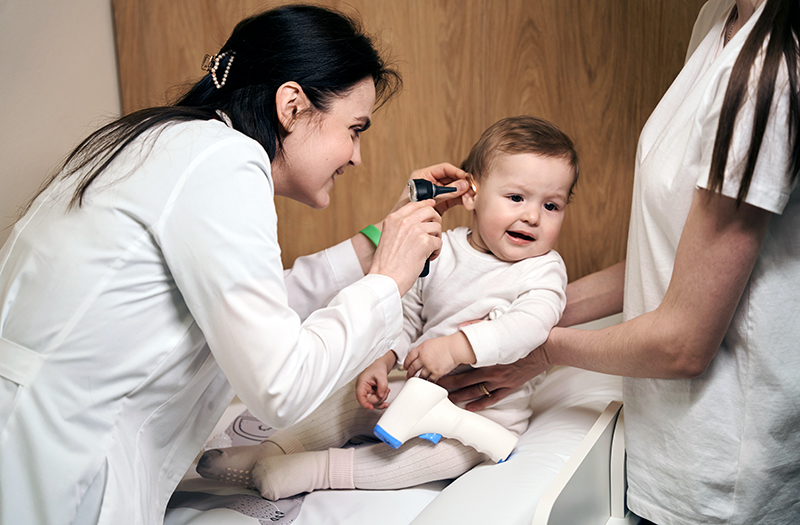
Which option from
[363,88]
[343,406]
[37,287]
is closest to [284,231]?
[343,406]

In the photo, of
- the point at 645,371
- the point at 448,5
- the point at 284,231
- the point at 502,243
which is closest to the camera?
the point at 645,371

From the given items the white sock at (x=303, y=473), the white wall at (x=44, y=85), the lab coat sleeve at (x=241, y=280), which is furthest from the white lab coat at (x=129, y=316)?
the white wall at (x=44, y=85)

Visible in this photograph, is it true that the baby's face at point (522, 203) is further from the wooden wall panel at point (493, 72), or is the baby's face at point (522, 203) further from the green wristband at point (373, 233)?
the wooden wall panel at point (493, 72)

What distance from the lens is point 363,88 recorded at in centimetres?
104

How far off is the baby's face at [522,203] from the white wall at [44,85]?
123cm

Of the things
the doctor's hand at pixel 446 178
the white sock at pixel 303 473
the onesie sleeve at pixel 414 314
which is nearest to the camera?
the white sock at pixel 303 473

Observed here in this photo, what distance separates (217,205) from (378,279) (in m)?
0.28

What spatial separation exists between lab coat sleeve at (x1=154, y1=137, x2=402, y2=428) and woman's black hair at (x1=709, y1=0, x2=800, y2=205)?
58 cm

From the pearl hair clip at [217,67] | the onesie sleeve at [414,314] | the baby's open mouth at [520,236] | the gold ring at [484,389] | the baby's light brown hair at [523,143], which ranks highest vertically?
the pearl hair clip at [217,67]

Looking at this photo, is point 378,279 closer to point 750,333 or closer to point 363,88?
point 363,88

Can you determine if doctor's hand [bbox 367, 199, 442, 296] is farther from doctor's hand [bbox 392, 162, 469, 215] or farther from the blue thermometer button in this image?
the blue thermometer button

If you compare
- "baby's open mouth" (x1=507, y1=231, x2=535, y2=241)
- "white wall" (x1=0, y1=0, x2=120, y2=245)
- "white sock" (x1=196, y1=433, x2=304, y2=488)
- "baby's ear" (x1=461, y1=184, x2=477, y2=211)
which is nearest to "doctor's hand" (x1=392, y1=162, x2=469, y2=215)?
"baby's ear" (x1=461, y1=184, x2=477, y2=211)

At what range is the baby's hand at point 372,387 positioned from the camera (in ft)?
3.99

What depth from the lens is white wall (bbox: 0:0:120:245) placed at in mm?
1536
